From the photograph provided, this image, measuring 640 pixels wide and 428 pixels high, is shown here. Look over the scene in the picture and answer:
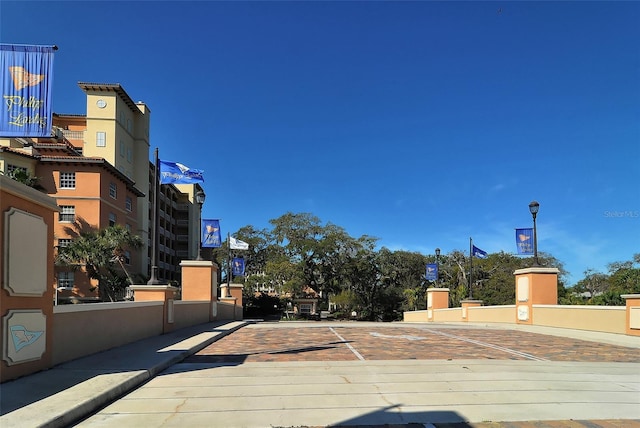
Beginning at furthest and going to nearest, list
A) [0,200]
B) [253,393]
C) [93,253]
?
[93,253] < [253,393] < [0,200]

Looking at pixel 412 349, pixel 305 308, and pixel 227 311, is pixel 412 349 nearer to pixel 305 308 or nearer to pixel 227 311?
pixel 227 311

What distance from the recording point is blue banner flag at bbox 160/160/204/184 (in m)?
17.8

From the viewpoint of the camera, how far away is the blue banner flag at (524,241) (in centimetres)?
2073

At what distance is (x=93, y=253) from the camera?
40938 mm

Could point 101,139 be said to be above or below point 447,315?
above

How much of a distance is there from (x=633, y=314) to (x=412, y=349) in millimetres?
7358

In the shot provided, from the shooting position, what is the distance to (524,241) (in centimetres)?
2078

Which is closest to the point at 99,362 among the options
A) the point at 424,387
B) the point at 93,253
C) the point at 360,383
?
the point at 360,383

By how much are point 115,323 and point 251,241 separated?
52.1m

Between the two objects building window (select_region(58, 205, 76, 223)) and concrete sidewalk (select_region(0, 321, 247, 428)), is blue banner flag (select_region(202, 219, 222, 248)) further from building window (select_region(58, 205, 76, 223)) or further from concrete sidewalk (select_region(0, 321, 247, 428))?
building window (select_region(58, 205, 76, 223))

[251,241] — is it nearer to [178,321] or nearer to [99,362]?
[178,321]

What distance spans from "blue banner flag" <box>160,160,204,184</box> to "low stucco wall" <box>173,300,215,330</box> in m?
4.61

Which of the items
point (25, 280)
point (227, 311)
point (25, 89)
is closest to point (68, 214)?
point (227, 311)

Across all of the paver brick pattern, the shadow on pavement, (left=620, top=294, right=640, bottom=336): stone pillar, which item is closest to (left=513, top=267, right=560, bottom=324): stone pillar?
the paver brick pattern
